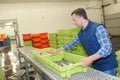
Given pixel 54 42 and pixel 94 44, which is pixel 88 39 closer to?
pixel 94 44

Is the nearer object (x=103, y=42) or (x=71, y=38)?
(x=103, y=42)

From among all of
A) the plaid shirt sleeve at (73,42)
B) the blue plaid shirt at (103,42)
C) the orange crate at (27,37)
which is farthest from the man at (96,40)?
the orange crate at (27,37)

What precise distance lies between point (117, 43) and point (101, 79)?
20.5ft

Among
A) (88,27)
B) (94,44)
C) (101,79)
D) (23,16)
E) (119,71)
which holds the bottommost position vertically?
(119,71)

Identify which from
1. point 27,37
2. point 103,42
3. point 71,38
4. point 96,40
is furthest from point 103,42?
point 27,37

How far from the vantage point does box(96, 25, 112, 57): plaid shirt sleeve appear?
178 centimetres

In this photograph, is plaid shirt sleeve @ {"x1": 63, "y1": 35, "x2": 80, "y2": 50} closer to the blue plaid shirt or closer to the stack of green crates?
the blue plaid shirt

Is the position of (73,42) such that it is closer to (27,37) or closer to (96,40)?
(96,40)

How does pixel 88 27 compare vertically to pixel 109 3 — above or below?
below

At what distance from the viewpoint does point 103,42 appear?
6.01 feet

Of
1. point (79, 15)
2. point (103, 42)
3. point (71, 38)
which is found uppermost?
point (79, 15)

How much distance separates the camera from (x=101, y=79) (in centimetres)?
160

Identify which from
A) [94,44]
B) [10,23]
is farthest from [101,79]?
[10,23]

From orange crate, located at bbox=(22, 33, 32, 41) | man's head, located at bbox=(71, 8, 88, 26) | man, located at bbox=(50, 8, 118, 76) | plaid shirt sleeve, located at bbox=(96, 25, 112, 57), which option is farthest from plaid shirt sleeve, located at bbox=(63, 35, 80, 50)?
orange crate, located at bbox=(22, 33, 32, 41)
